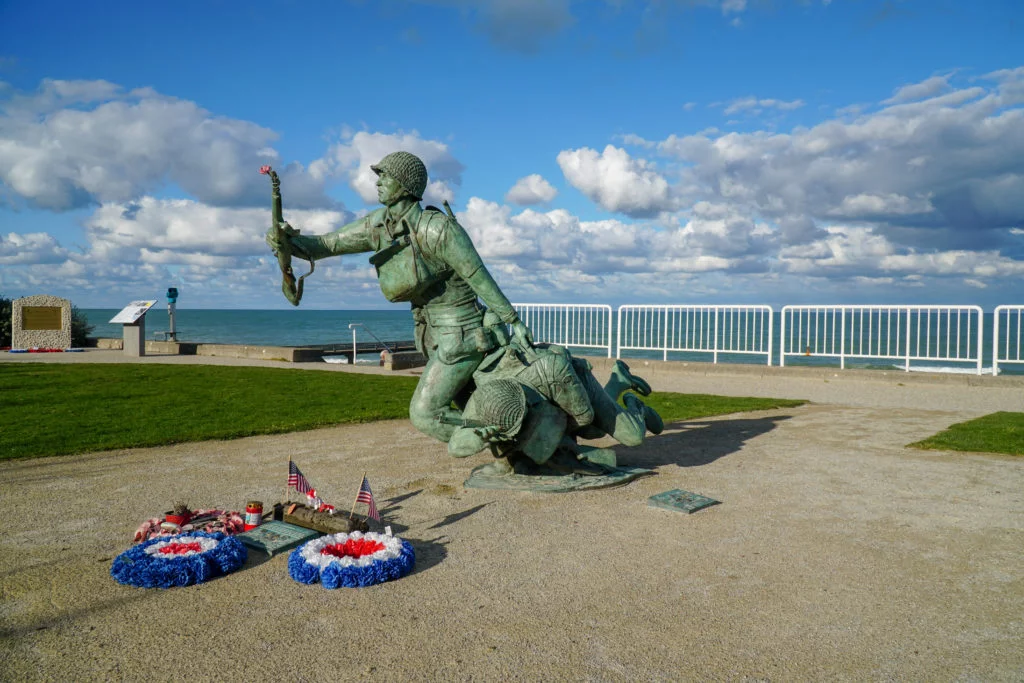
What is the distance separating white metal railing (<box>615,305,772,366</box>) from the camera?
59.7 ft

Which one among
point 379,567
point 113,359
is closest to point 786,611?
point 379,567

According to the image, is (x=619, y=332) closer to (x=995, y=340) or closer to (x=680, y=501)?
(x=995, y=340)

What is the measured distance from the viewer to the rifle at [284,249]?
18.2 ft

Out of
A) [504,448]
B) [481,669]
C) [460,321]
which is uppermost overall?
[460,321]

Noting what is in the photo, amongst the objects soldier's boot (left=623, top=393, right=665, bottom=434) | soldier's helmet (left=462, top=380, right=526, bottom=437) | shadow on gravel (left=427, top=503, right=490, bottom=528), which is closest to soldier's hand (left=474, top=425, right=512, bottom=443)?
soldier's helmet (left=462, top=380, right=526, bottom=437)

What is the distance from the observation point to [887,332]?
1650 centimetres

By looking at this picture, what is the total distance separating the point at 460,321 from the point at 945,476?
4.73 metres

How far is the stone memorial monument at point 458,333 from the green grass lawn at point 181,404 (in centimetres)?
380

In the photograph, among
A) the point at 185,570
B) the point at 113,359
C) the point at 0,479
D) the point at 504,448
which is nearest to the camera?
the point at 185,570

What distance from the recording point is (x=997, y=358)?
1483 centimetres

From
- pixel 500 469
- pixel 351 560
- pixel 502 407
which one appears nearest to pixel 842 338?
pixel 500 469

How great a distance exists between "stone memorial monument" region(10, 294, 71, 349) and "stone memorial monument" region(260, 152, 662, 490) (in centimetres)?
2110

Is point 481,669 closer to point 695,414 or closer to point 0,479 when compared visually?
point 0,479

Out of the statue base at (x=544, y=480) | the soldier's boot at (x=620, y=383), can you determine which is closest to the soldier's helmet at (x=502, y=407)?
the statue base at (x=544, y=480)
